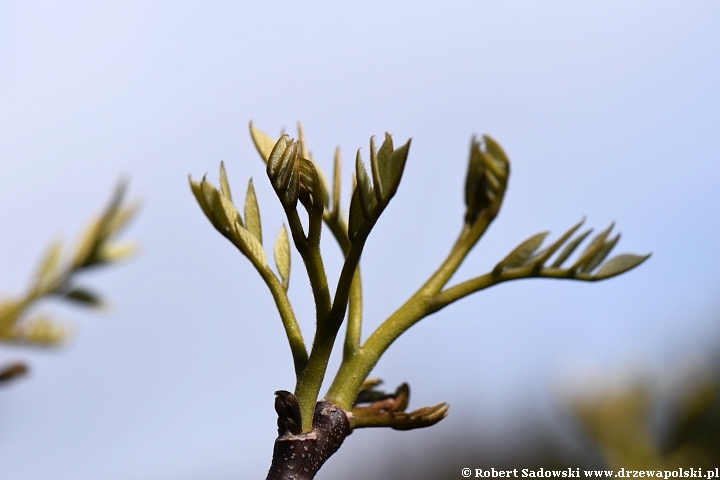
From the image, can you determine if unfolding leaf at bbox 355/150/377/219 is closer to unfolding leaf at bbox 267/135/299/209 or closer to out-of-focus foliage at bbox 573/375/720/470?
unfolding leaf at bbox 267/135/299/209

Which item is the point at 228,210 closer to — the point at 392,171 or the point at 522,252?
the point at 392,171

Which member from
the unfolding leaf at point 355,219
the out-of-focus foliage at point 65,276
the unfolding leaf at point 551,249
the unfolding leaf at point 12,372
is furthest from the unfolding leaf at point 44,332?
the unfolding leaf at point 551,249

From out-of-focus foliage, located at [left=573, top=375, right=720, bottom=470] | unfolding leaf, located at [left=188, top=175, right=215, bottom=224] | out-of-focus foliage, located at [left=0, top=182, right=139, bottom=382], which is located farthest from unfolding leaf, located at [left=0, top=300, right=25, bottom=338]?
out-of-focus foliage, located at [left=573, top=375, right=720, bottom=470]

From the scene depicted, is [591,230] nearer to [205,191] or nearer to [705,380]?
[205,191]

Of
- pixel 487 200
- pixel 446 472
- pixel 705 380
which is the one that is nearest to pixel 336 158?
pixel 487 200

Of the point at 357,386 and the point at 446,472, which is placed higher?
the point at 446,472
